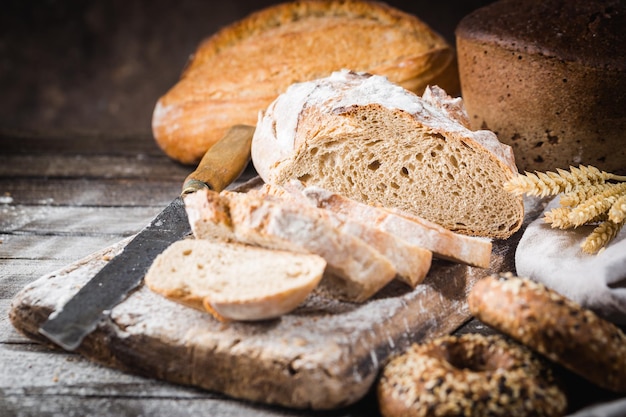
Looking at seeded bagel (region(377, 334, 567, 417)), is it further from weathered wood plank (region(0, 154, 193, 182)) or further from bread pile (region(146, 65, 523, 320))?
weathered wood plank (region(0, 154, 193, 182))

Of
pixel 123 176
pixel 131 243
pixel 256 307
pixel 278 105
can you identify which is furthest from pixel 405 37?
pixel 256 307

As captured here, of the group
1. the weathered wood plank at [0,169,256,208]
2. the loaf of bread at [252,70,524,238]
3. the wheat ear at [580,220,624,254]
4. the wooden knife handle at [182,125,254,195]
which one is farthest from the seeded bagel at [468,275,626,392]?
the weathered wood plank at [0,169,256,208]

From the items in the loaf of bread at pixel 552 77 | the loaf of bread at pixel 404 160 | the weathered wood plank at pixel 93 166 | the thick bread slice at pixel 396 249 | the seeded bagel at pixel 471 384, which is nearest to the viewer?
the seeded bagel at pixel 471 384

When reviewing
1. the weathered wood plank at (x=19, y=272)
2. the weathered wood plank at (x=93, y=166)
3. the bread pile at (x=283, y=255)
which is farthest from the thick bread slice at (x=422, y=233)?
the weathered wood plank at (x=93, y=166)

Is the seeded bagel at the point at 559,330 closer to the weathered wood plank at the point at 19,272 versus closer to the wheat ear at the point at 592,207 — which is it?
the wheat ear at the point at 592,207

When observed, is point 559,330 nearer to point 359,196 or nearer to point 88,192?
point 359,196

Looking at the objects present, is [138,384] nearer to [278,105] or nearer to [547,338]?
[547,338]
